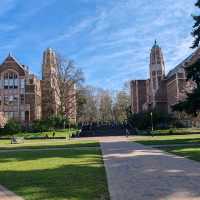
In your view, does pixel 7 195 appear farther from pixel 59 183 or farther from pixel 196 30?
pixel 196 30

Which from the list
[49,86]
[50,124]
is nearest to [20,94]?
[49,86]

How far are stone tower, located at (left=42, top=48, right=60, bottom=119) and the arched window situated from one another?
674cm

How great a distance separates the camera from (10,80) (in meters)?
84.7

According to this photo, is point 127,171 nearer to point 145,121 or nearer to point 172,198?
point 172,198

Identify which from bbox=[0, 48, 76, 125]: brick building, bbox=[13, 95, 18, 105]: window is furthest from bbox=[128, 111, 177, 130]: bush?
bbox=[13, 95, 18, 105]: window

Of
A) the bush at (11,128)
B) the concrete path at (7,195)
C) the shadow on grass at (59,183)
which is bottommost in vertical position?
the concrete path at (7,195)

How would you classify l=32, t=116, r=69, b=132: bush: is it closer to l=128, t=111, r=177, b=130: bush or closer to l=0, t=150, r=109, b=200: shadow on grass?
l=128, t=111, r=177, b=130: bush

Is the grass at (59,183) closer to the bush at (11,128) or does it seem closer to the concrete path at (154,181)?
the concrete path at (154,181)

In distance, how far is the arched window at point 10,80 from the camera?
277ft

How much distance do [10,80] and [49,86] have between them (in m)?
9.04

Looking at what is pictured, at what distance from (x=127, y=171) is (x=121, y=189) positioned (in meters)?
3.80

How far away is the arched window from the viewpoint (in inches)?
3319

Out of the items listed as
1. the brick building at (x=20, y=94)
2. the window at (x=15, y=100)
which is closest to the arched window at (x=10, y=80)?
the brick building at (x=20, y=94)

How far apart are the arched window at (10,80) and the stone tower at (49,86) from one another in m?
6.74
